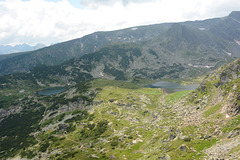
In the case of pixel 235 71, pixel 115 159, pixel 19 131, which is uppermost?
pixel 235 71

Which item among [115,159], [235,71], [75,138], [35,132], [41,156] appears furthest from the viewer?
[35,132]

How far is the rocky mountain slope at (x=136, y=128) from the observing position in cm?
5875

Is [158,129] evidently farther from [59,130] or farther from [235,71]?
[59,130]

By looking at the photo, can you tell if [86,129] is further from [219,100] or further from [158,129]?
[219,100]

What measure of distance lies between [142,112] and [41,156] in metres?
95.0

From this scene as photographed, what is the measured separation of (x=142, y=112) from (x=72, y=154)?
79.8 m

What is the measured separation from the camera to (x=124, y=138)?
346 ft

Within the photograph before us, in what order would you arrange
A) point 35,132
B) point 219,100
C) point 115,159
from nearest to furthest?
point 115,159 < point 219,100 < point 35,132

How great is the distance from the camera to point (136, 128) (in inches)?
4759

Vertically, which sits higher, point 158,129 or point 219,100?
point 219,100

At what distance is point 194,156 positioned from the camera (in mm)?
49531

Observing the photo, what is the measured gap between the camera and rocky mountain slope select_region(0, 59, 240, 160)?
58.8 meters

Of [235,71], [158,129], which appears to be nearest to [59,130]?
[158,129]

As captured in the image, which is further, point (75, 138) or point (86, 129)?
point (86, 129)
